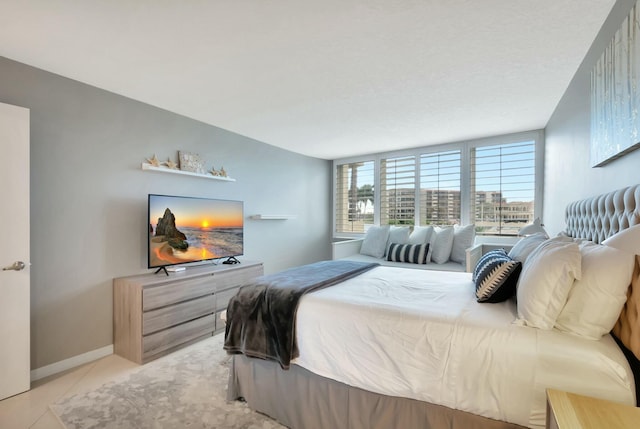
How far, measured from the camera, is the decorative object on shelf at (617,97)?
136 centimetres

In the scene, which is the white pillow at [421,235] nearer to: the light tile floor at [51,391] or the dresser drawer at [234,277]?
the dresser drawer at [234,277]

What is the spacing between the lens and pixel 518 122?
3.58m

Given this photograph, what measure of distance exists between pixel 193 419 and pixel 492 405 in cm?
166

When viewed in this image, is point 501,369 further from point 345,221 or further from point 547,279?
point 345,221

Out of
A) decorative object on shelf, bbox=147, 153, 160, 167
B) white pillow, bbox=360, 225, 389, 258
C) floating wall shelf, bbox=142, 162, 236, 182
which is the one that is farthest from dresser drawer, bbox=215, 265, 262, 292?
white pillow, bbox=360, 225, 389, 258

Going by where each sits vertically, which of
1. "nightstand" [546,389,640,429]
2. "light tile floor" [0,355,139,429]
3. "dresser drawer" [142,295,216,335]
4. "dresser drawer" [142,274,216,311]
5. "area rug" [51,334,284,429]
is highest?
"nightstand" [546,389,640,429]

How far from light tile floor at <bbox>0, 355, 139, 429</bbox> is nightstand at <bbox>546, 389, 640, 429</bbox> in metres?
2.50

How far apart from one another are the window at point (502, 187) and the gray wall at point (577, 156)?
0.35 meters

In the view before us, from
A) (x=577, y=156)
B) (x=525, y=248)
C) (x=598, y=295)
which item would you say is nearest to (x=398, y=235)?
(x=577, y=156)

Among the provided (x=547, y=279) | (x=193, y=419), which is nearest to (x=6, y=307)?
(x=193, y=419)

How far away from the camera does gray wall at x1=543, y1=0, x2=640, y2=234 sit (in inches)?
61.7

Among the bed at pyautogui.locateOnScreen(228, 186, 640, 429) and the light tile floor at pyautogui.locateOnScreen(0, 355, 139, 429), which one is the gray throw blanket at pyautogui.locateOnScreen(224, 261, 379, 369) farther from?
the light tile floor at pyautogui.locateOnScreen(0, 355, 139, 429)

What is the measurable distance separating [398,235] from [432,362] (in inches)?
133

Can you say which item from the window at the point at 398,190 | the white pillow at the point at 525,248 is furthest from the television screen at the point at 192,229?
the white pillow at the point at 525,248
